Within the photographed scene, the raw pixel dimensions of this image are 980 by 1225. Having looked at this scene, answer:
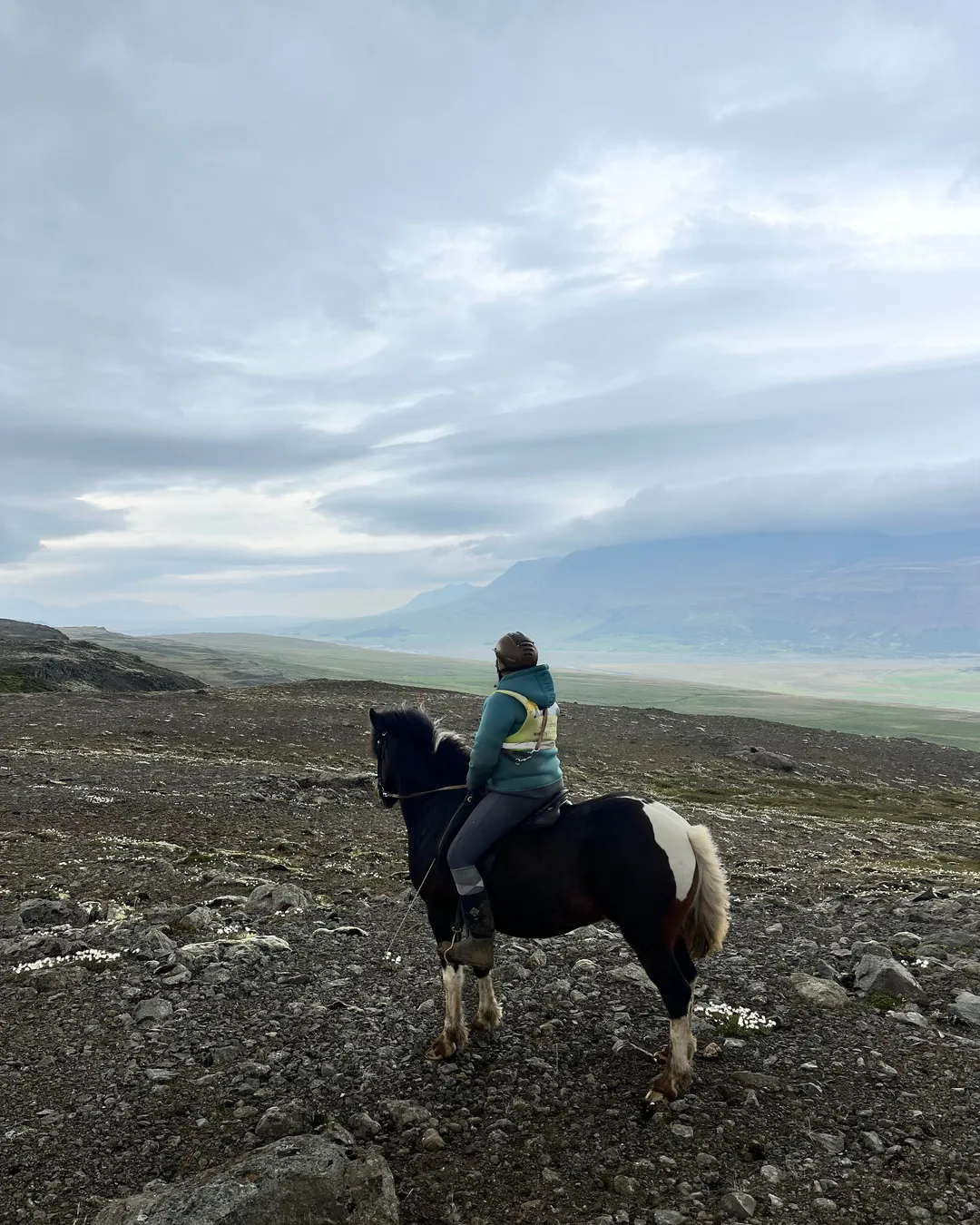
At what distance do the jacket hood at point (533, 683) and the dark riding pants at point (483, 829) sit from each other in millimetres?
887

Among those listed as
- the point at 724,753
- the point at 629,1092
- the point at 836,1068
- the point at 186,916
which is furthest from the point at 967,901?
the point at 724,753

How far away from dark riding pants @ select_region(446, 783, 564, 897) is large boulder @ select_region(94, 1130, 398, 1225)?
2.35 meters

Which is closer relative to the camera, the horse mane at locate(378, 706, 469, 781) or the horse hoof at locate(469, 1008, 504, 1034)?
the horse hoof at locate(469, 1008, 504, 1034)

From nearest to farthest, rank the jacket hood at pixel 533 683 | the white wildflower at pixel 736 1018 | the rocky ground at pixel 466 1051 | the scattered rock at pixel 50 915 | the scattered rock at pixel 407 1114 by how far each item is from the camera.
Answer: the rocky ground at pixel 466 1051, the scattered rock at pixel 407 1114, the jacket hood at pixel 533 683, the white wildflower at pixel 736 1018, the scattered rock at pixel 50 915

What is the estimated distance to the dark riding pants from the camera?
6.99 meters

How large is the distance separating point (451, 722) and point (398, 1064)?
29.9m

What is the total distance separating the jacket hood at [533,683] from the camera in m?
7.12

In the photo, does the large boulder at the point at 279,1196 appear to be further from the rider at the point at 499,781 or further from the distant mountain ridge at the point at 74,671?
the distant mountain ridge at the point at 74,671

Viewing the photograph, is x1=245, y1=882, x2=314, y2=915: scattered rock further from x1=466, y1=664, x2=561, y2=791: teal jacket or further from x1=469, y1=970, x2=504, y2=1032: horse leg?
x1=466, y1=664, x2=561, y2=791: teal jacket

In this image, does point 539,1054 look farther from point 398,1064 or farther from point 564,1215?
point 564,1215

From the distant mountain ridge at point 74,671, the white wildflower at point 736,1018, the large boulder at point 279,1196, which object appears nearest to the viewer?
the large boulder at point 279,1196

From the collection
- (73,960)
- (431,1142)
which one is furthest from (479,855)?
(73,960)

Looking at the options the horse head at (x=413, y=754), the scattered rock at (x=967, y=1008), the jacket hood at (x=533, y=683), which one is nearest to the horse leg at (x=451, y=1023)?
the horse head at (x=413, y=754)

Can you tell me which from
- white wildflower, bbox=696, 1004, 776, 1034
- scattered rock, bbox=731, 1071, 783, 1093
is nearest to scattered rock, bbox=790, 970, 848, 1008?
white wildflower, bbox=696, 1004, 776, 1034
